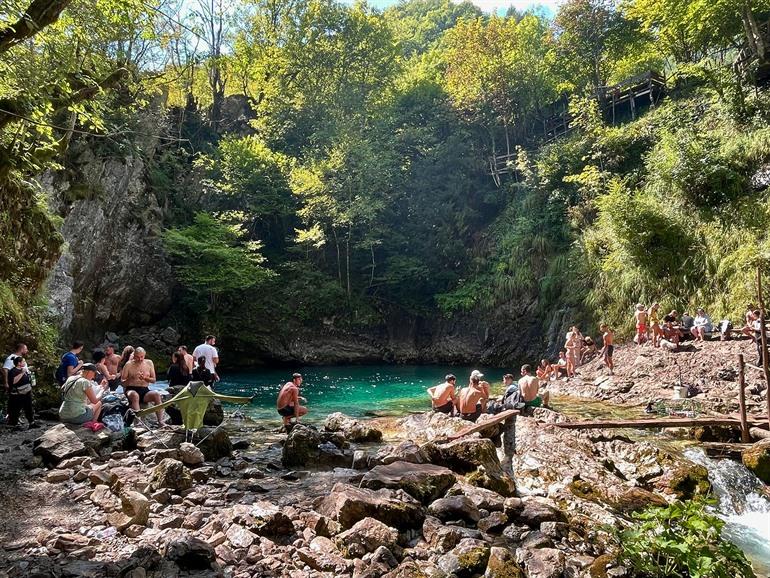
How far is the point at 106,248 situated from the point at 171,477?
17683mm

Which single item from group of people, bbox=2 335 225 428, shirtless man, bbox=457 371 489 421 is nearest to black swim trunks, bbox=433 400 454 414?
shirtless man, bbox=457 371 489 421

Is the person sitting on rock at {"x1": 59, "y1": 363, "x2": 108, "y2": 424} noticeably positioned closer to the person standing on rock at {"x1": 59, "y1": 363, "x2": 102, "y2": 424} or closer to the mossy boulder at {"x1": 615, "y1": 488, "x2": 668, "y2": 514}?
the person standing on rock at {"x1": 59, "y1": 363, "x2": 102, "y2": 424}

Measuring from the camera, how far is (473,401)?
36.2 feet

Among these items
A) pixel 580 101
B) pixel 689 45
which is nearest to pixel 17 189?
pixel 580 101

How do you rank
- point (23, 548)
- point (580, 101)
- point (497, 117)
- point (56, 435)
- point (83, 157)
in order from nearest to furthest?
point (23, 548) → point (56, 435) → point (83, 157) → point (580, 101) → point (497, 117)

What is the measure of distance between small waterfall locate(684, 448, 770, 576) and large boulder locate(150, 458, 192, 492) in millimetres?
6461

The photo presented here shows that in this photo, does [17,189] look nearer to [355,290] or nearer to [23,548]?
[23,548]

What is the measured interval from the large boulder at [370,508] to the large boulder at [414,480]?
0.35 meters

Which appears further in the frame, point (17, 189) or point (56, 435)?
point (17, 189)

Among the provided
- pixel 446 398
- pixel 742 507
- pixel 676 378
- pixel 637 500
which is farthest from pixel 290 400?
pixel 676 378

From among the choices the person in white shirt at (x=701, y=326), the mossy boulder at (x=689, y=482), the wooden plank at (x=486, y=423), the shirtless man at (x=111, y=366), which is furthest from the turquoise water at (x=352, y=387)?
the mossy boulder at (x=689, y=482)

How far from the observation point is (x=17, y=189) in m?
11.1

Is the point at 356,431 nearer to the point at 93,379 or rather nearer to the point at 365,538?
the point at 93,379

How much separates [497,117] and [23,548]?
29329 millimetres
